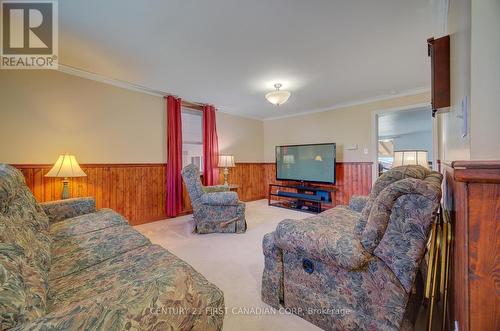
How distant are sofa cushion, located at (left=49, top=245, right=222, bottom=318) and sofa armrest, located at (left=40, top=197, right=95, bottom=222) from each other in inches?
49.8

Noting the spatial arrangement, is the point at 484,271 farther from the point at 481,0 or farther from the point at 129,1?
the point at 129,1

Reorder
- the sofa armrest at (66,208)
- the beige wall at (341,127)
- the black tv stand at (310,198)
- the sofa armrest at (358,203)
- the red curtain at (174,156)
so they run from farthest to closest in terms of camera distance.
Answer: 1. the black tv stand at (310,198)
2. the beige wall at (341,127)
3. the red curtain at (174,156)
4. the sofa armrest at (358,203)
5. the sofa armrest at (66,208)

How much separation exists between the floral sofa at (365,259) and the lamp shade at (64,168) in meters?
2.55

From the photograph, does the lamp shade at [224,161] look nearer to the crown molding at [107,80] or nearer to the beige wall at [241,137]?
the beige wall at [241,137]

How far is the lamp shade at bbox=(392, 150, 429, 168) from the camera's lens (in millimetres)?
2531

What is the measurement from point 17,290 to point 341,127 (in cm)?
480

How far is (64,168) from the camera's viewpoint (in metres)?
2.49

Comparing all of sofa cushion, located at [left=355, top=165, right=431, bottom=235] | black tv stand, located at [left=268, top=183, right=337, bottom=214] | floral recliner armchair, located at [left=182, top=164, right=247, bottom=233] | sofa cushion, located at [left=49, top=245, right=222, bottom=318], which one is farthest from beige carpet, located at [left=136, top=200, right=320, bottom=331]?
sofa cushion, located at [left=355, top=165, right=431, bottom=235]

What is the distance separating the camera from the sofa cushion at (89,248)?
1.21 m

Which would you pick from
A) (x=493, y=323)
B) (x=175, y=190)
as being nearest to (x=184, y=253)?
(x=175, y=190)

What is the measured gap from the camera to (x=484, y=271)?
26.6 inches

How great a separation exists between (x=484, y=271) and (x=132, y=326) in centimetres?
111

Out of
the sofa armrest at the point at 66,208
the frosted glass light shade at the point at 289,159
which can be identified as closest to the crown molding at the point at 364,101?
the frosted glass light shade at the point at 289,159

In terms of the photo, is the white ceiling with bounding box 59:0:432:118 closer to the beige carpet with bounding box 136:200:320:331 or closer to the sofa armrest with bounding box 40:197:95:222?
the sofa armrest with bounding box 40:197:95:222
